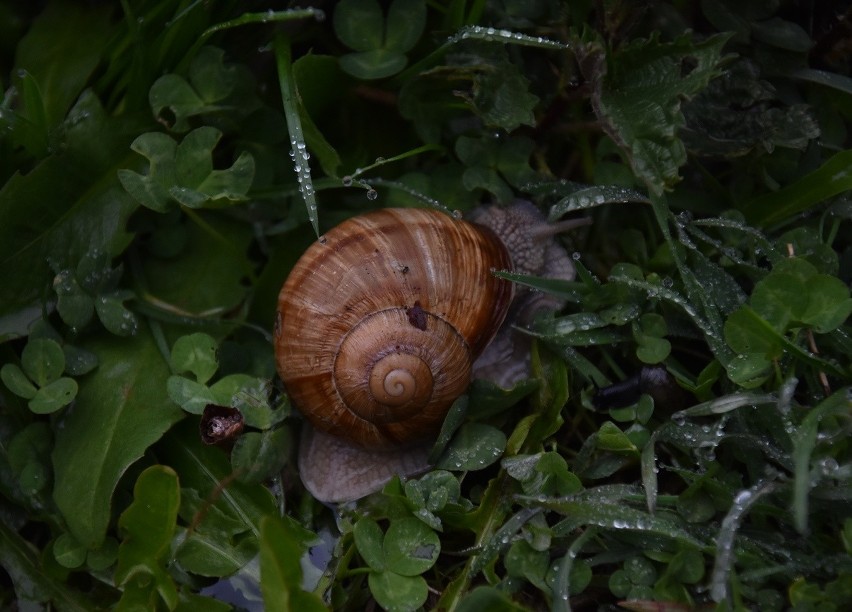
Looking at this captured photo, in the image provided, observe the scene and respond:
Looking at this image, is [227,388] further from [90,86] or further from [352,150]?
[90,86]

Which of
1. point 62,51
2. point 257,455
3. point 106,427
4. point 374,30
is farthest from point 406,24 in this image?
point 106,427

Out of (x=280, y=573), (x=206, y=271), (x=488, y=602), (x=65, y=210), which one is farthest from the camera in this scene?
(x=206, y=271)

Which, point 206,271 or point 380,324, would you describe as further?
point 206,271

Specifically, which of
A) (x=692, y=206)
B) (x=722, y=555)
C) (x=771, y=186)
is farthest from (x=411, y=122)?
(x=722, y=555)

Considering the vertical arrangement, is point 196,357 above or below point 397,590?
above

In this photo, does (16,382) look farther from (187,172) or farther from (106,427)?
(187,172)

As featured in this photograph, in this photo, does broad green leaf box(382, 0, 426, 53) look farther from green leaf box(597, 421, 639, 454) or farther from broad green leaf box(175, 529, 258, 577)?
broad green leaf box(175, 529, 258, 577)

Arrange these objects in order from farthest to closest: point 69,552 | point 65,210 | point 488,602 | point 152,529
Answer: point 65,210, point 69,552, point 152,529, point 488,602
